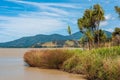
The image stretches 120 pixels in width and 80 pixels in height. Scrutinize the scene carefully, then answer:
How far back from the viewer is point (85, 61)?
692 inches

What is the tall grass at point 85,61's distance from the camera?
1511 cm

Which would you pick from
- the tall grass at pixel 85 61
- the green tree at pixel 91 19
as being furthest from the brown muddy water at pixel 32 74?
the green tree at pixel 91 19

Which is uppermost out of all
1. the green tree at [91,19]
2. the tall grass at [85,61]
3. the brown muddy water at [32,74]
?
the green tree at [91,19]

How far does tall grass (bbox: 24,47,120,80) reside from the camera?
49.6 ft

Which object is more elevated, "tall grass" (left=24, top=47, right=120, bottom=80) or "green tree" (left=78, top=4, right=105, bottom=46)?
"green tree" (left=78, top=4, right=105, bottom=46)

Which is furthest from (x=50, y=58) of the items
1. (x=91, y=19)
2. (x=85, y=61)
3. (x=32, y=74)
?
(x=91, y=19)

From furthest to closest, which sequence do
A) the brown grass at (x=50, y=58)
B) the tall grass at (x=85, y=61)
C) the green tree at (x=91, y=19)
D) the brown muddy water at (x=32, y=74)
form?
the green tree at (x=91, y=19) < the brown grass at (x=50, y=58) < the brown muddy water at (x=32, y=74) < the tall grass at (x=85, y=61)

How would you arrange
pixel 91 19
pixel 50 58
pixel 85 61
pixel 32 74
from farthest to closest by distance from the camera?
pixel 91 19 → pixel 50 58 → pixel 32 74 → pixel 85 61

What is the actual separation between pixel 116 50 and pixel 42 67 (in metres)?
6.19

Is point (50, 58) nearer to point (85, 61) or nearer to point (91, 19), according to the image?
point (85, 61)

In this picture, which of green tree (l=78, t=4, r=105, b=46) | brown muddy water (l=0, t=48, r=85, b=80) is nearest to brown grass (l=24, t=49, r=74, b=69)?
brown muddy water (l=0, t=48, r=85, b=80)

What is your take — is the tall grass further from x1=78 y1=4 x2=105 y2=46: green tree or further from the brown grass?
x1=78 y1=4 x2=105 y2=46: green tree

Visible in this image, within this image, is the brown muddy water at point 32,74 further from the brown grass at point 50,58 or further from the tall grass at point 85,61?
the brown grass at point 50,58

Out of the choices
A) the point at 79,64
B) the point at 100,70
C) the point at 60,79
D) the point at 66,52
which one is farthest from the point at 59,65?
the point at 100,70
